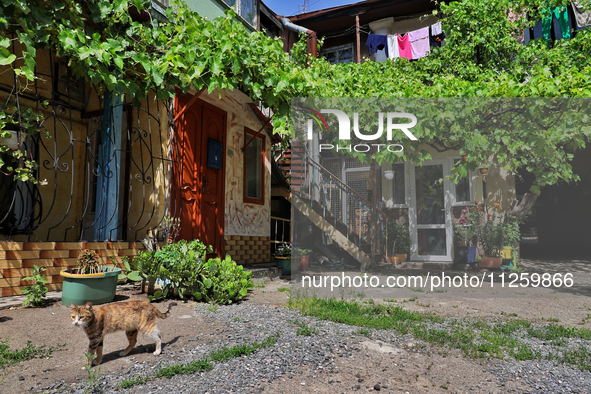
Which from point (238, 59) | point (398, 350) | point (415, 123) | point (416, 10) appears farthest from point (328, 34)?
point (398, 350)

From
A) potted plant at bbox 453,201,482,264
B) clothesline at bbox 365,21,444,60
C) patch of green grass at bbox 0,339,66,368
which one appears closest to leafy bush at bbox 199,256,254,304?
patch of green grass at bbox 0,339,66,368

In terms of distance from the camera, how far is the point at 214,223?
6.54 metres

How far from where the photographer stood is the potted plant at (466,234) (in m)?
6.90

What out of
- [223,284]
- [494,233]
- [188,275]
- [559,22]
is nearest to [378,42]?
[559,22]

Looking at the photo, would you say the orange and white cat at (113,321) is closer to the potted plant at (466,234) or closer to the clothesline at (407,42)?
the potted plant at (466,234)

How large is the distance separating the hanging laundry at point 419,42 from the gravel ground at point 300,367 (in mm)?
9711

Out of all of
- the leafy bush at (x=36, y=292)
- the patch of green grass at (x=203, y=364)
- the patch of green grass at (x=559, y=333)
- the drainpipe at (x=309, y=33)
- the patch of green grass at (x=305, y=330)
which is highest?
the drainpipe at (x=309, y=33)

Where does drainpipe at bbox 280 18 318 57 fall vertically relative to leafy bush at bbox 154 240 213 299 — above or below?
above

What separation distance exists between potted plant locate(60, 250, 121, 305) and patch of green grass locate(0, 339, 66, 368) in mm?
955

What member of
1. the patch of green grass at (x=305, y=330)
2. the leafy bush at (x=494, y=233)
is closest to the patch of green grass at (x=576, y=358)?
the patch of green grass at (x=305, y=330)

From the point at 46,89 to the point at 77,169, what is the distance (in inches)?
50.3

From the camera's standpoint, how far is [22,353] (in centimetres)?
248

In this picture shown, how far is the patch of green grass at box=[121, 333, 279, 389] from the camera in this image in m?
2.18

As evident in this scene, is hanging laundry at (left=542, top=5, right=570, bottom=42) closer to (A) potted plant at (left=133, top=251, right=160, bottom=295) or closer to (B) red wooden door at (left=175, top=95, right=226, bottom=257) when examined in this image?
(B) red wooden door at (left=175, top=95, right=226, bottom=257)
